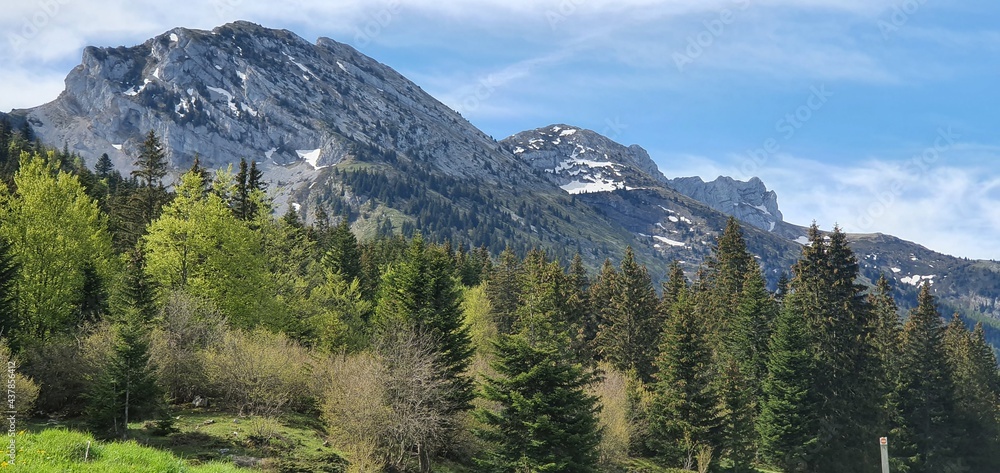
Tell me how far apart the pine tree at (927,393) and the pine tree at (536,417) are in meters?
42.5

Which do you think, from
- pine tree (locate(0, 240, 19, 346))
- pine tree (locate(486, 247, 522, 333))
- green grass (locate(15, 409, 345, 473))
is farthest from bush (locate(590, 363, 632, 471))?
pine tree (locate(0, 240, 19, 346))

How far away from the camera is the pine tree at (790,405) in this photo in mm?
54188

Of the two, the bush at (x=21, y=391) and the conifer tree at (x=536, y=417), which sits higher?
the bush at (x=21, y=391)

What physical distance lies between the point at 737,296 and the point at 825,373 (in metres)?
13.5

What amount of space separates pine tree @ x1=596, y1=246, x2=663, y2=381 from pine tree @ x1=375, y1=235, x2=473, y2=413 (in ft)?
79.0

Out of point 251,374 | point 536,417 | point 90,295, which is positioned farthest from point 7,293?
point 536,417

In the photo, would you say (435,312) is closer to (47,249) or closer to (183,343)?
(183,343)

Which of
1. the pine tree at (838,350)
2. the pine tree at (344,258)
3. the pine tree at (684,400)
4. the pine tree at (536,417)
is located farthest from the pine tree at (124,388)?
the pine tree at (838,350)

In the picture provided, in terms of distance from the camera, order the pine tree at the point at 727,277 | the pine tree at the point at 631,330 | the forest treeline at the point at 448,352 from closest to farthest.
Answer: the forest treeline at the point at 448,352 < the pine tree at the point at 631,330 < the pine tree at the point at 727,277

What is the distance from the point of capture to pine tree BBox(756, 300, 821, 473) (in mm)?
54188

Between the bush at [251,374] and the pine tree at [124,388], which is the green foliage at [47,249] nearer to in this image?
the bush at [251,374]

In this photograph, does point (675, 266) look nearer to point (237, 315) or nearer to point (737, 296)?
point (737, 296)

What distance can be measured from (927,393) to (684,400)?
31.5 meters

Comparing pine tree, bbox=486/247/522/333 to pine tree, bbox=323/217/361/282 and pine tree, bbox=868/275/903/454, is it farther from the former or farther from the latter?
pine tree, bbox=868/275/903/454
